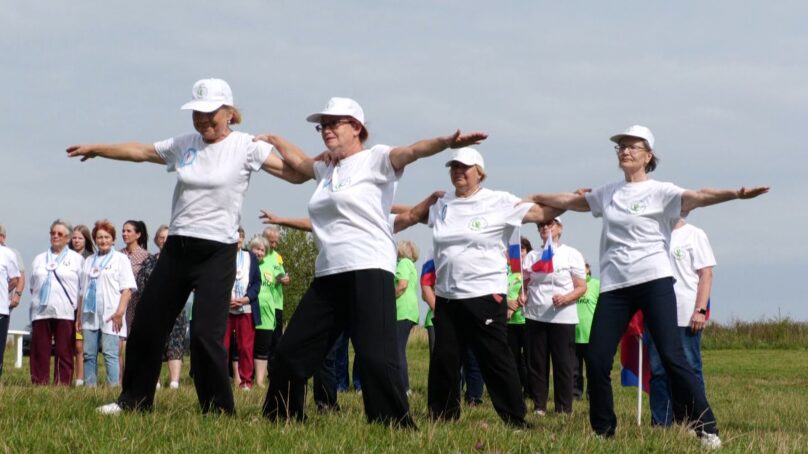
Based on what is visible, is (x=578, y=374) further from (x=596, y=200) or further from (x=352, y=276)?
(x=352, y=276)

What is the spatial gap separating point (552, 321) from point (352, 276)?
6.12 m

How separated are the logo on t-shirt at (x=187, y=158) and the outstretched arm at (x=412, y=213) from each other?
71.1 inches

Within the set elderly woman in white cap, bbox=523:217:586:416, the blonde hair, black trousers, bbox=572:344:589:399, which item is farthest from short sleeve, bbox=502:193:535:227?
black trousers, bbox=572:344:589:399

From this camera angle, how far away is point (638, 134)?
8648 mm

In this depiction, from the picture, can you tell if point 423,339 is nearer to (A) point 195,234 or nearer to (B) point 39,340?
(B) point 39,340

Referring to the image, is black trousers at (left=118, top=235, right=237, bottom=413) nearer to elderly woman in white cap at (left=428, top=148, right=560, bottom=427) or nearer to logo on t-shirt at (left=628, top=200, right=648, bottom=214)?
elderly woman in white cap at (left=428, top=148, right=560, bottom=427)

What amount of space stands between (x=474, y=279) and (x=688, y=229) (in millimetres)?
2908

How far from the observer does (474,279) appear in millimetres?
9008

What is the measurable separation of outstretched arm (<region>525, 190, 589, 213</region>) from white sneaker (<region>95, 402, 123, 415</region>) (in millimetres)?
3599

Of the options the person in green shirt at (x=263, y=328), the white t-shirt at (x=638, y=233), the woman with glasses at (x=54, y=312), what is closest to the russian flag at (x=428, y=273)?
the person in green shirt at (x=263, y=328)

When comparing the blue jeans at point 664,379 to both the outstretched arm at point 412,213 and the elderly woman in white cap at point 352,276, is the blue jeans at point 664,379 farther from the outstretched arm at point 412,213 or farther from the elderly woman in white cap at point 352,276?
the elderly woman in white cap at point 352,276

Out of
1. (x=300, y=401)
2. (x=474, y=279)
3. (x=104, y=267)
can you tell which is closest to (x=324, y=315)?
(x=300, y=401)

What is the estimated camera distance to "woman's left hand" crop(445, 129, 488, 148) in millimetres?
6812

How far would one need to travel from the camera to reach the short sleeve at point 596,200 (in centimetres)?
878
